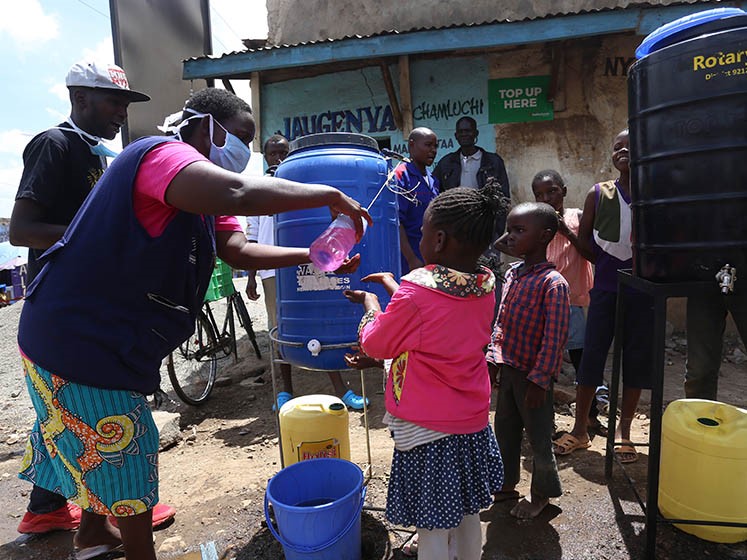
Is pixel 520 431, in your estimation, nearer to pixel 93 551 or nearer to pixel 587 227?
pixel 587 227

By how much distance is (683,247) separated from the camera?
1803 millimetres

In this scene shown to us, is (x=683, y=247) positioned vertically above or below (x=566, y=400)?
above

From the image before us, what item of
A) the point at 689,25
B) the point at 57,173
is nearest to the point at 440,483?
the point at 689,25

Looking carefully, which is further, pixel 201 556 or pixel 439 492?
pixel 201 556

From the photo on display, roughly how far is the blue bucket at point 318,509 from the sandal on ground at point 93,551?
2.86 feet

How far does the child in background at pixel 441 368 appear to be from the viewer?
1531mm

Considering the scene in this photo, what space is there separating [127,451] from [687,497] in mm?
2260

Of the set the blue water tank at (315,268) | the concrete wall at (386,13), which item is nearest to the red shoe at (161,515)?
the blue water tank at (315,268)

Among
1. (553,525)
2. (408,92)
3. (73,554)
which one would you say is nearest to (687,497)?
(553,525)

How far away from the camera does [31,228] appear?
6.73 feet

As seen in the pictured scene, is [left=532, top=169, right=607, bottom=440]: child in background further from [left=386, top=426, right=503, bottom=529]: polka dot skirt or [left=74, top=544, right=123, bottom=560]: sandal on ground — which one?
[left=74, top=544, right=123, bottom=560]: sandal on ground

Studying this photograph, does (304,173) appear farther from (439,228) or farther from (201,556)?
(201,556)

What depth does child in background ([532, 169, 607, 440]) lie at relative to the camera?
3148mm

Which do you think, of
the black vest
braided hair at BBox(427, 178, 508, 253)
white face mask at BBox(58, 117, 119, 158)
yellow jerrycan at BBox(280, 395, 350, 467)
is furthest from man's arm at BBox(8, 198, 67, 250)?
braided hair at BBox(427, 178, 508, 253)
